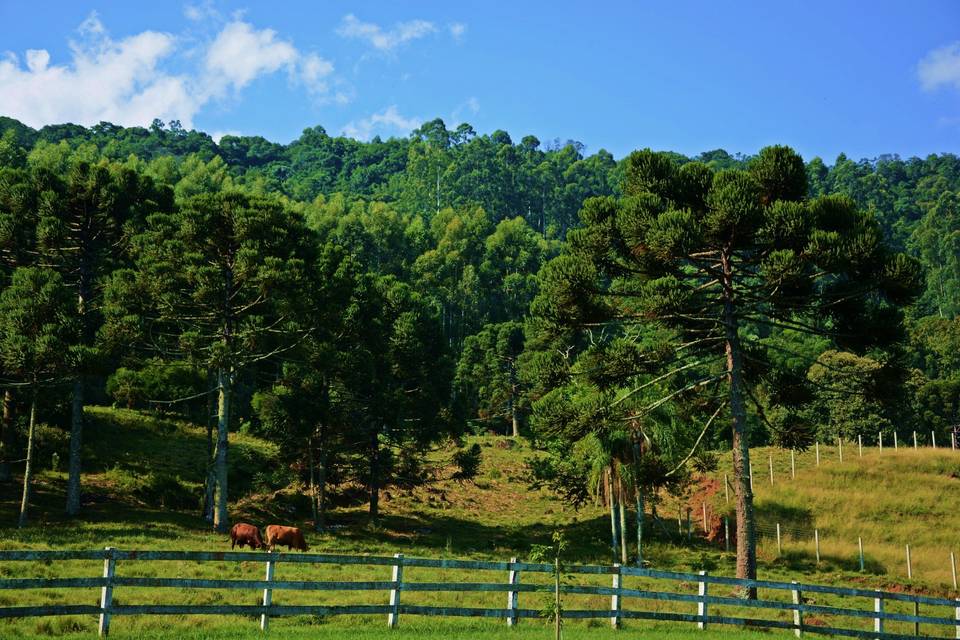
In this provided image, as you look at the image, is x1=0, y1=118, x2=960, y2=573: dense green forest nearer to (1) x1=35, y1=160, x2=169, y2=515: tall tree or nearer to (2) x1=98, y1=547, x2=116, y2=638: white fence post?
(1) x1=35, y1=160, x2=169, y2=515: tall tree

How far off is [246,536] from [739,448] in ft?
55.5

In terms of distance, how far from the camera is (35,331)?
35250 millimetres

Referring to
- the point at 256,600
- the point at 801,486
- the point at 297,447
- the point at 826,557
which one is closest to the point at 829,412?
the point at 801,486

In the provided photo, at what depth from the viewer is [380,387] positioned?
4750 cm

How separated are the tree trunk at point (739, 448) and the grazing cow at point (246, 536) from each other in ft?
53.4

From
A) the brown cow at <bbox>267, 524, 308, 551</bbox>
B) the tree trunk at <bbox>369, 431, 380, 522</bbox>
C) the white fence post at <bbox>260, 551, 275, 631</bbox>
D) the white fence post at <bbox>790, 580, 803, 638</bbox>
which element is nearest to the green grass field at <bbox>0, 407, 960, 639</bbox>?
the white fence post at <bbox>260, 551, 275, 631</bbox>

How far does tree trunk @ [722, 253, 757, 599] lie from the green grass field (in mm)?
1593

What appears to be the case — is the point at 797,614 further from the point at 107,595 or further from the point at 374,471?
the point at 374,471

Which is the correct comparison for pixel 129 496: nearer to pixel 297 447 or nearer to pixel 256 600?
pixel 297 447

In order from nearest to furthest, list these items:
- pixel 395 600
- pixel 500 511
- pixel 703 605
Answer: pixel 395 600, pixel 703 605, pixel 500 511

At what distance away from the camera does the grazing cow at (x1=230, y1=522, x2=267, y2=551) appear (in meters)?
31.3

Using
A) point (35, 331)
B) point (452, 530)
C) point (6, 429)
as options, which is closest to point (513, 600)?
point (35, 331)

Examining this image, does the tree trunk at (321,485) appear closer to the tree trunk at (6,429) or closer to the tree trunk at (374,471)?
the tree trunk at (374,471)

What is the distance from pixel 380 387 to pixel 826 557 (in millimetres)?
24455
